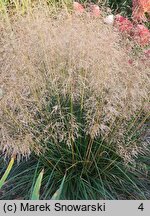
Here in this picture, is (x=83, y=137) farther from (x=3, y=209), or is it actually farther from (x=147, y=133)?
(x=3, y=209)

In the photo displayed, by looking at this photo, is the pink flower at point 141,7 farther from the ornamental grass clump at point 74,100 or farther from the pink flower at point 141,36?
the ornamental grass clump at point 74,100

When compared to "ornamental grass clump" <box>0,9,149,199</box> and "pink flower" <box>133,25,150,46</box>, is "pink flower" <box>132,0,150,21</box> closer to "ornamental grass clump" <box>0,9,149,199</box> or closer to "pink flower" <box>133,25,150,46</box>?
"pink flower" <box>133,25,150,46</box>

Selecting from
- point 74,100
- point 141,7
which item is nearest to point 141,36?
point 141,7

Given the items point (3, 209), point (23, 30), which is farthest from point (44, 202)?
point (23, 30)

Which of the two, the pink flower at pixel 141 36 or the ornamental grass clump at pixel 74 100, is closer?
the ornamental grass clump at pixel 74 100

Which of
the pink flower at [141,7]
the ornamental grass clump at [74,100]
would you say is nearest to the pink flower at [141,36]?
the ornamental grass clump at [74,100]

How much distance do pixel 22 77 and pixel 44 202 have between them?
835 millimetres

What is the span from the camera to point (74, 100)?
263cm

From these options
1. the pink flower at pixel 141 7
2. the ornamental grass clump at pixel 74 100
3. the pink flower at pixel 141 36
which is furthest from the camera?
the pink flower at pixel 141 7

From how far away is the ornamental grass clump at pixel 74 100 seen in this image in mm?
2412

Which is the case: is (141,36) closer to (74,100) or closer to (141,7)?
(141,7)

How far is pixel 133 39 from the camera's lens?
286cm

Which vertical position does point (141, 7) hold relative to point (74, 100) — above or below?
above

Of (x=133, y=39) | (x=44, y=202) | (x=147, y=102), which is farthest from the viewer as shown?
(x=133, y=39)
